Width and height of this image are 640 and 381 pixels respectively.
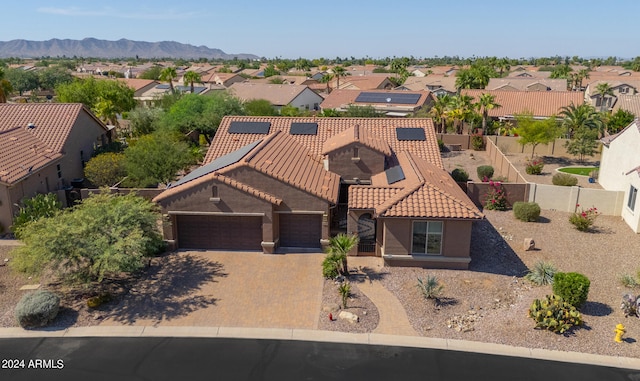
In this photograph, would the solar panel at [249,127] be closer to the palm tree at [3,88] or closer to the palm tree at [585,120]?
the palm tree at [3,88]

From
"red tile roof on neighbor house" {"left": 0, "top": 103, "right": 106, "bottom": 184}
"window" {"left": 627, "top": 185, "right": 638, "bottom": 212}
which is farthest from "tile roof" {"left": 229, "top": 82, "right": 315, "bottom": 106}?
"window" {"left": 627, "top": 185, "right": 638, "bottom": 212}

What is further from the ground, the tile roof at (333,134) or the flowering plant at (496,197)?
the tile roof at (333,134)

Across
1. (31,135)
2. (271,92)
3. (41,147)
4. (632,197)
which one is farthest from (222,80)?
(632,197)

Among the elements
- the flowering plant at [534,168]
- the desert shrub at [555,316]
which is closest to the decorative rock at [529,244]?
the desert shrub at [555,316]

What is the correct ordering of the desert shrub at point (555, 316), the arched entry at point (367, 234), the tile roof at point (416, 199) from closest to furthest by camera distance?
the desert shrub at point (555, 316) < the tile roof at point (416, 199) < the arched entry at point (367, 234)

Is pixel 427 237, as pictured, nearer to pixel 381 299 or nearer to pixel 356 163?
pixel 381 299

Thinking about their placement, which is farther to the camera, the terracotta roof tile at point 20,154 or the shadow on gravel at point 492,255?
the terracotta roof tile at point 20,154

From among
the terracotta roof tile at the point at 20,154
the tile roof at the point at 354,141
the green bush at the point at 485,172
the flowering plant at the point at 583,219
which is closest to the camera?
the terracotta roof tile at the point at 20,154

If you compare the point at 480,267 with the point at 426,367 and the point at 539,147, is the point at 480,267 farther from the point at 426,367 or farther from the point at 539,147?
the point at 539,147

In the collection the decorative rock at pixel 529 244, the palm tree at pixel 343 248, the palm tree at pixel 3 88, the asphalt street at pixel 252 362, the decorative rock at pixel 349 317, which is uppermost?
the palm tree at pixel 3 88
